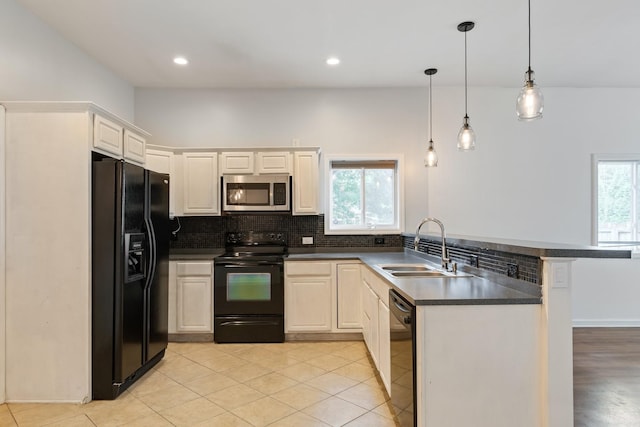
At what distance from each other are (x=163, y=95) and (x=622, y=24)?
4.81 metres

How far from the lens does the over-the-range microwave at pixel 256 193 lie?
402 centimetres

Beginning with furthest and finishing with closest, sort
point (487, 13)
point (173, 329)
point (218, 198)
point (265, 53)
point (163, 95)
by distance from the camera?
point (163, 95), point (218, 198), point (173, 329), point (265, 53), point (487, 13)

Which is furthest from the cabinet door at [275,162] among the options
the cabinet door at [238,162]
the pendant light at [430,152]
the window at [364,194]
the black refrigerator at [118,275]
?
the pendant light at [430,152]

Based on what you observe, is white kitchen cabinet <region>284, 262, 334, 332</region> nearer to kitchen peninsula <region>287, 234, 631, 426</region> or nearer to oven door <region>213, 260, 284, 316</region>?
oven door <region>213, 260, 284, 316</region>

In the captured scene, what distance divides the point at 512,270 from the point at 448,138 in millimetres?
2757

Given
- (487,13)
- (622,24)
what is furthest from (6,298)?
(622,24)

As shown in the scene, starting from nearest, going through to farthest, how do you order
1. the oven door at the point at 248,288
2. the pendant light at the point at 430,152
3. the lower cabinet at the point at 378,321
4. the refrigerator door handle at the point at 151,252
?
1. the lower cabinet at the point at 378,321
2. the refrigerator door handle at the point at 151,252
3. the pendant light at the point at 430,152
4. the oven door at the point at 248,288

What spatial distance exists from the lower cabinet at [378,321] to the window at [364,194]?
3.74 ft

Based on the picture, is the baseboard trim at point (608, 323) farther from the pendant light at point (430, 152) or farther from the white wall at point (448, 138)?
the pendant light at point (430, 152)

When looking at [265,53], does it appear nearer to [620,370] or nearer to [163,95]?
[163,95]

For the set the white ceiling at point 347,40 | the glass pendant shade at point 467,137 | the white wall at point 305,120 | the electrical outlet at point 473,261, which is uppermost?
the white ceiling at point 347,40

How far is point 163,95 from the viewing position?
A: 14.5 feet

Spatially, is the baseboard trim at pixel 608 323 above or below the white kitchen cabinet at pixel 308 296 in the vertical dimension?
below

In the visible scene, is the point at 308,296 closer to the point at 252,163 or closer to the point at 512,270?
the point at 252,163
